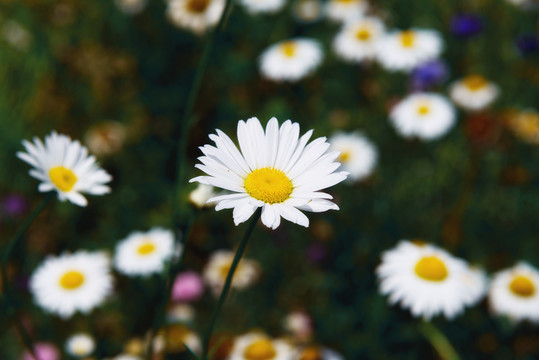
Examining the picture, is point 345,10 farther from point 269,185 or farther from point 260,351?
point 269,185

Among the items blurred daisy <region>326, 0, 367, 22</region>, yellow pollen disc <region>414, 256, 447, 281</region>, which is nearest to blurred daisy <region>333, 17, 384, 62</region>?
blurred daisy <region>326, 0, 367, 22</region>

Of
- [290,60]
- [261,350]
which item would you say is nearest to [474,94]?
[290,60]

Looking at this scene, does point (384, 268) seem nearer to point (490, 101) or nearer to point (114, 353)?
point (114, 353)

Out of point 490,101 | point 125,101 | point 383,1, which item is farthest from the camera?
point 383,1

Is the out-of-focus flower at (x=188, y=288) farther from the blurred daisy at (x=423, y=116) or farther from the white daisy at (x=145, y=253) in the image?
the blurred daisy at (x=423, y=116)

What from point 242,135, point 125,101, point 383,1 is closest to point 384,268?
point 242,135

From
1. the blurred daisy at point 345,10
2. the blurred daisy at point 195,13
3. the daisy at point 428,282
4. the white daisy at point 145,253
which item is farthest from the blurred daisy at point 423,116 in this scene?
the white daisy at point 145,253
